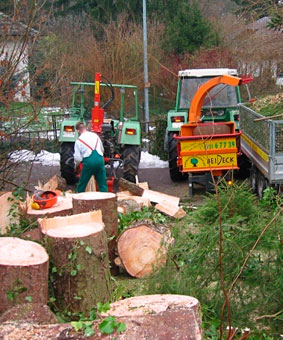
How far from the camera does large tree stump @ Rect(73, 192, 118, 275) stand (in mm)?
6004

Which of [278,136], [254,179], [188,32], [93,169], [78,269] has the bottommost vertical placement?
[254,179]

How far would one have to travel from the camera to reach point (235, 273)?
4.24 m

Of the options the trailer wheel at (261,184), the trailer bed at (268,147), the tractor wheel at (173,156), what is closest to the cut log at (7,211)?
the trailer bed at (268,147)

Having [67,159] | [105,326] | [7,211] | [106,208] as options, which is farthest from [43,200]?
[67,159]

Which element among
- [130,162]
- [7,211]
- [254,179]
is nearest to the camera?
[7,211]

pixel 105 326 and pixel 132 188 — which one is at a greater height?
pixel 105 326

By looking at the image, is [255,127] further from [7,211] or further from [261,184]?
[7,211]

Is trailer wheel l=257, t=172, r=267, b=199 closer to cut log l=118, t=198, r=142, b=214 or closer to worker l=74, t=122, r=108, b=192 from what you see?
cut log l=118, t=198, r=142, b=214

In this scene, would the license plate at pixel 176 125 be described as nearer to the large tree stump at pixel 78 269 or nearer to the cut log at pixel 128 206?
the cut log at pixel 128 206

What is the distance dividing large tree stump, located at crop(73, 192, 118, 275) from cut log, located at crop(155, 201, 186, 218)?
204 centimetres

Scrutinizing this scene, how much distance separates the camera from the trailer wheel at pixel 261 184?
369 inches

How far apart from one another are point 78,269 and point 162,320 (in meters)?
1.55

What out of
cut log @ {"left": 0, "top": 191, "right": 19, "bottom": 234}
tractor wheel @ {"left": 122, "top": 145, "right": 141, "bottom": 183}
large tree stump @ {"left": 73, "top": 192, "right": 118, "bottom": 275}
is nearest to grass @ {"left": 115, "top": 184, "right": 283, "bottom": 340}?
large tree stump @ {"left": 73, "top": 192, "right": 118, "bottom": 275}

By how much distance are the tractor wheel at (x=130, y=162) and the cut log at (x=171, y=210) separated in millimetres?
2368
